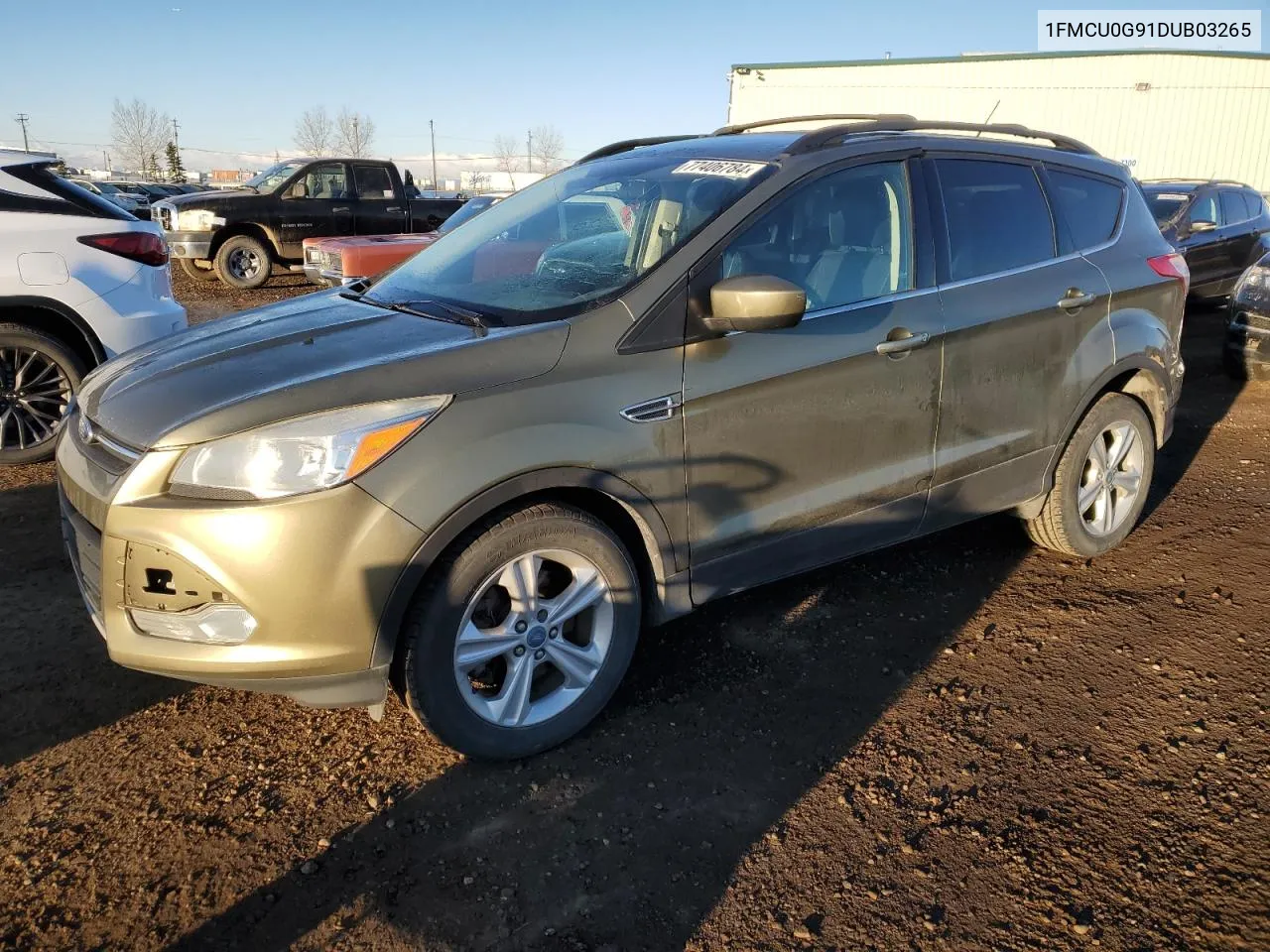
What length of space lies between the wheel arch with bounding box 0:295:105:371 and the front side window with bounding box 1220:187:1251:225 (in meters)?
11.4

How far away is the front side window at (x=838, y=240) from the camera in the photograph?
313cm

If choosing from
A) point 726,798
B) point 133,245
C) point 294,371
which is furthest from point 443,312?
point 133,245

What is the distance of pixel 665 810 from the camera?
264 centimetres

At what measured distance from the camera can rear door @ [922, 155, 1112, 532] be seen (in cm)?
354

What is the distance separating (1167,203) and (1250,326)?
3775 millimetres

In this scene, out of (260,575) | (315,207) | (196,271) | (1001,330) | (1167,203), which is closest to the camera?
(260,575)

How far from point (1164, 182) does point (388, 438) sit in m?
12.2

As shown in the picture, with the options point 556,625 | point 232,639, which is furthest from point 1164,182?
point 232,639

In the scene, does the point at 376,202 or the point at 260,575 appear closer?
the point at 260,575

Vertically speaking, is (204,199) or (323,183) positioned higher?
(323,183)

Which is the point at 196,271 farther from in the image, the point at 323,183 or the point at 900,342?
the point at 900,342

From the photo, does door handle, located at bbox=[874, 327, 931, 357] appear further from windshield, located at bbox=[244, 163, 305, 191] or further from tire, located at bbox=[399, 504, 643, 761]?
windshield, located at bbox=[244, 163, 305, 191]

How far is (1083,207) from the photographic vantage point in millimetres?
4094

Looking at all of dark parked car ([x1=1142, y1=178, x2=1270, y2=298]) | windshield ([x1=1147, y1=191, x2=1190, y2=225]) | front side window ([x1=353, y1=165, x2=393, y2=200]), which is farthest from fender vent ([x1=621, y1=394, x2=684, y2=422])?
front side window ([x1=353, y1=165, x2=393, y2=200])
